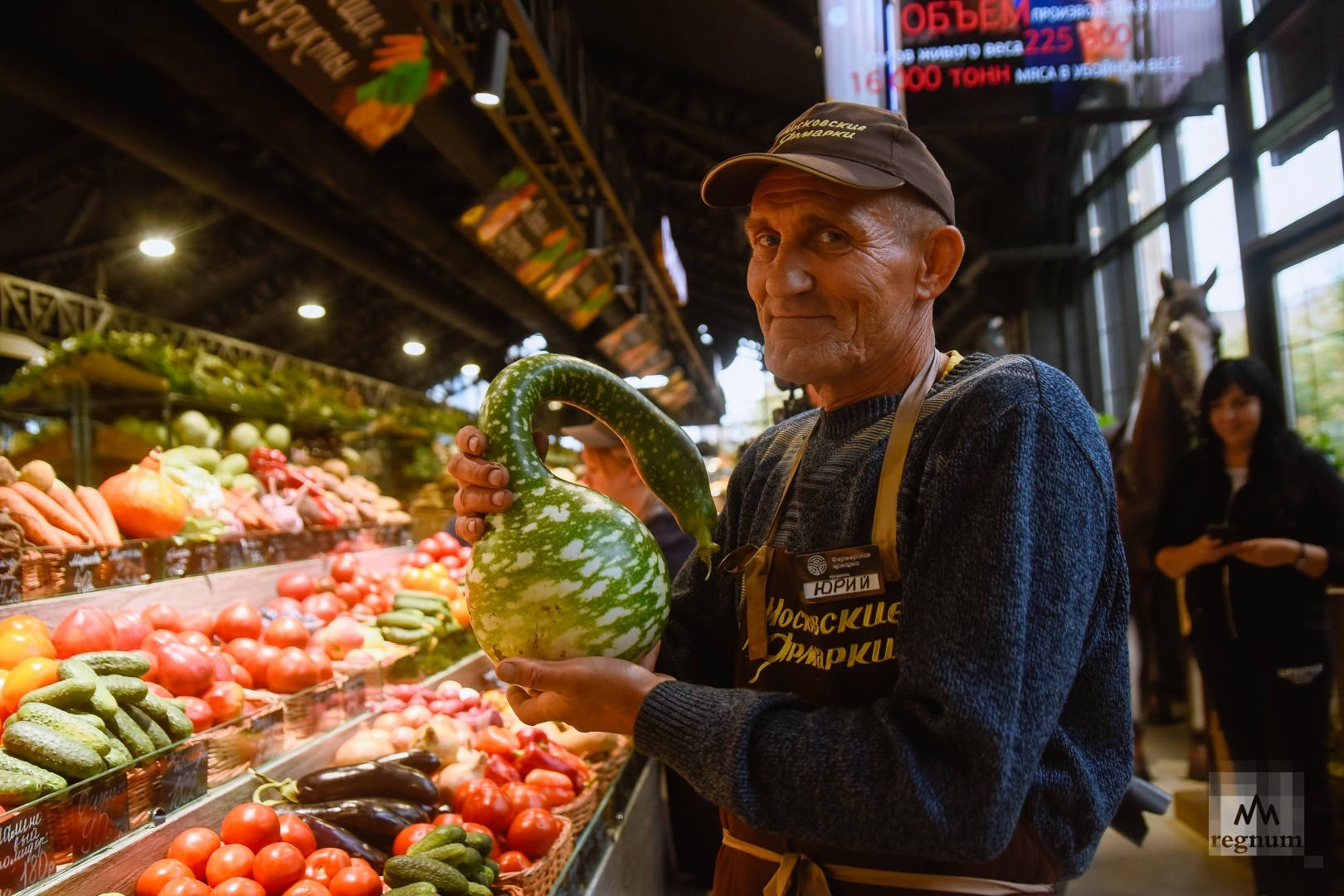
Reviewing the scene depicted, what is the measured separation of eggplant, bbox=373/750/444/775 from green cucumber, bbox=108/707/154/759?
74 cm

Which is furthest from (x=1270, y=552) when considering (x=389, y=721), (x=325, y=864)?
(x=325, y=864)

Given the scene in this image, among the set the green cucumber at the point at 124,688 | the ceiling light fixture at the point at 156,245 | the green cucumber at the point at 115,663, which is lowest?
the green cucumber at the point at 124,688

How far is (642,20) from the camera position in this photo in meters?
7.98

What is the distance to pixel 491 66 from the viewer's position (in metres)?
4.56

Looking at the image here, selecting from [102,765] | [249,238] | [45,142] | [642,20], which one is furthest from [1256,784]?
[249,238]

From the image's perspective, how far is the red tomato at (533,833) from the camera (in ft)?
7.75

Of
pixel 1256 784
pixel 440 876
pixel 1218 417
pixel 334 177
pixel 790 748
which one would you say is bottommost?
pixel 1256 784

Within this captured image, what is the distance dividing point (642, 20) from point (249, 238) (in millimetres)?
7911

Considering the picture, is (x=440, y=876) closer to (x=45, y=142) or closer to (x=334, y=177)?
(x=334, y=177)

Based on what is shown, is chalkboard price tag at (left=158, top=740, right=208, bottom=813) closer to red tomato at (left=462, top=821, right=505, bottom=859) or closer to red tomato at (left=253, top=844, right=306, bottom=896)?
red tomato at (left=253, top=844, right=306, bottom=896)

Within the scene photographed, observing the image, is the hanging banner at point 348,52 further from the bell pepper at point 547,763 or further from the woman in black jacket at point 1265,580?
the woman in black jacket at point 1265,580

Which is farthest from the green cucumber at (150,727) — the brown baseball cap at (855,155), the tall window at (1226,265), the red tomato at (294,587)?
the tall window at (1226,265)

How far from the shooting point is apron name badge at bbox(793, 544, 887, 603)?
1175 millimetres

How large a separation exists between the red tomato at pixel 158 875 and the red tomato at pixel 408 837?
1.61ft
